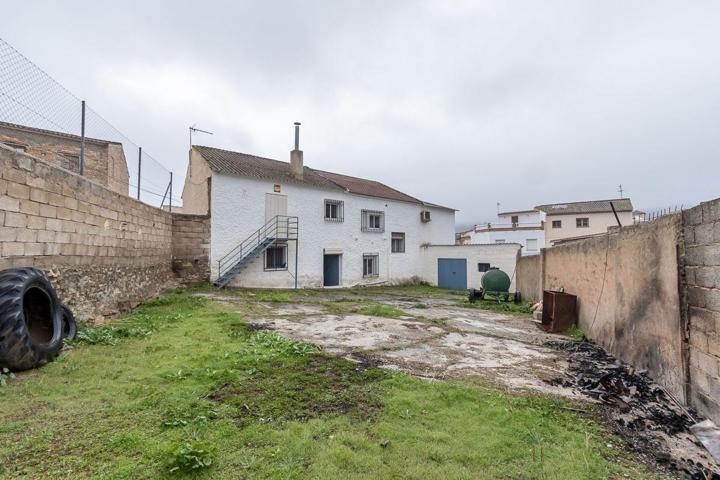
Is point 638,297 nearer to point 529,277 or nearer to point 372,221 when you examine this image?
point 529,277

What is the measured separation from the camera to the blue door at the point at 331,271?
19.6m

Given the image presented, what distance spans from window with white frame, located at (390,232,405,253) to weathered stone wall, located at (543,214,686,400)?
15022 mm

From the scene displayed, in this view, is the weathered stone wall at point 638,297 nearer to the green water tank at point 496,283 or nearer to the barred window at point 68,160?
the green water tank at point 496,283

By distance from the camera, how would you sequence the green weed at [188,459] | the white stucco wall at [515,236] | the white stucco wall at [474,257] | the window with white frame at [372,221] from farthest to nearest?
the white stucco wall at [515,236]
the window with white frame at [372,221]
the white stucco wall at [474,257]
the green weed at [188,459]

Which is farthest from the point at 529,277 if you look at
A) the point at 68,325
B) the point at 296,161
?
the point at 68,325

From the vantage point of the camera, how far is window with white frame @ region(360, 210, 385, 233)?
2120cm

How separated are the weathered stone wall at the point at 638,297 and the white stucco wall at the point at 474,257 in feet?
41.8

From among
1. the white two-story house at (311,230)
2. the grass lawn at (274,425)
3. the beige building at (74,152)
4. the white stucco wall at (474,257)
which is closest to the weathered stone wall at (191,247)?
A: the white two-story house at (311,230)

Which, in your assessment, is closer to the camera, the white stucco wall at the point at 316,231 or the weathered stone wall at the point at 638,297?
the weathered stone wall at the point at 638,297

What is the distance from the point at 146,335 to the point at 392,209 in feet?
58.9

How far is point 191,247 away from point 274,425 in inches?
505

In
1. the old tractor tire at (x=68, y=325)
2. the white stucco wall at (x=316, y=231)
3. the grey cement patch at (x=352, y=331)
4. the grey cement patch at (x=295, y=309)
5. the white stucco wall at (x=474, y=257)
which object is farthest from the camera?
the white stucco wall at (x=474, y=257)

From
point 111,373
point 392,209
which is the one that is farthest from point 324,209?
point 111,373

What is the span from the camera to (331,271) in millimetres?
19812
